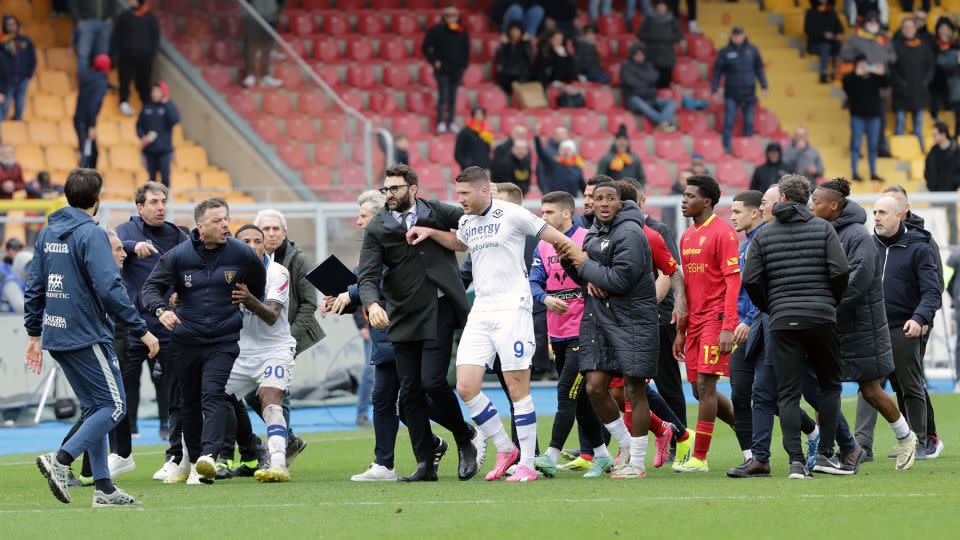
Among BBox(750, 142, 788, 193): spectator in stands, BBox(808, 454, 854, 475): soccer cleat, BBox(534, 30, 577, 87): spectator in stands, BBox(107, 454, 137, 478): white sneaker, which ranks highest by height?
BBox(534, 30, 577, 87): spectator in stands

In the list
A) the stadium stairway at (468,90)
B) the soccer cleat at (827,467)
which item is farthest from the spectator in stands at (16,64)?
the soccer cleat at (827,467)

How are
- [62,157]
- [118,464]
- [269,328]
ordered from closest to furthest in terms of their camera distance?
[269,328] < [118,464] < [62,157]

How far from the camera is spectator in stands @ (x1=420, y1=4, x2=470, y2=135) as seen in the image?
28.1 m

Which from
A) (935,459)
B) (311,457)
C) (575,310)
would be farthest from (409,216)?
(935,459)

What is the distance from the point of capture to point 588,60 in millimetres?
30453

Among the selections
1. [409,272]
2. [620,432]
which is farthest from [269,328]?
[620,432]

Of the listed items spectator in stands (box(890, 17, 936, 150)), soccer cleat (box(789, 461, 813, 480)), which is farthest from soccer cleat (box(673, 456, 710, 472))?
spectator in stands (box(890, 17, 936, 150))

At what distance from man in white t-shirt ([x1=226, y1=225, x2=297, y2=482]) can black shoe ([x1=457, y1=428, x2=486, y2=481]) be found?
49.3 inches

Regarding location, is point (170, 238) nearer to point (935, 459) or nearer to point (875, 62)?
point (935, 459)

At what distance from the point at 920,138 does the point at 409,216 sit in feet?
69.2

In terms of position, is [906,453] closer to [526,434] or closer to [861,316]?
[861,316]

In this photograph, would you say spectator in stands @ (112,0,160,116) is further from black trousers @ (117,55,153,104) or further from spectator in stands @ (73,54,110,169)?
spectator in stands @ (73,54,110,169)

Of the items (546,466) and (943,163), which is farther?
(943,163)

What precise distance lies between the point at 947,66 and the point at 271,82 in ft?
45.2
